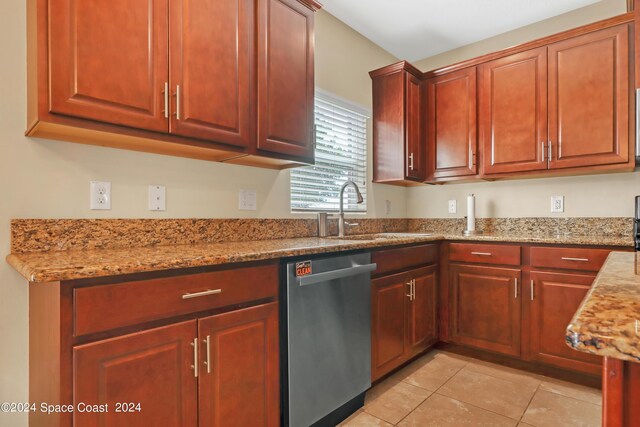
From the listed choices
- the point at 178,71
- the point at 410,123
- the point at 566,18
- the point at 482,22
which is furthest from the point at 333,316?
the point at 566,18

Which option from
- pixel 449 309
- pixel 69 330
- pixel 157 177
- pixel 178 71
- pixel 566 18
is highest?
pixel 566 18

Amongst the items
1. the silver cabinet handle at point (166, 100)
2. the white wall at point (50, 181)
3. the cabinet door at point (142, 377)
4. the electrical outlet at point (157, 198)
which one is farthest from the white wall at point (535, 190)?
the cabinet door at point (142, 377)

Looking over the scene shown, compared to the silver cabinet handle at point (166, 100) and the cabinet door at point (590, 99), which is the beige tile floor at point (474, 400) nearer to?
the cabinet door at point (590, 99)

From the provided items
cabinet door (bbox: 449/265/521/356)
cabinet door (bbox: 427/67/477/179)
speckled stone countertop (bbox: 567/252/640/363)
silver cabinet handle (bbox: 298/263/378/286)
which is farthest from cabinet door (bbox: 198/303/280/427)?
cabinet door (bbox: 427/67/477/179)

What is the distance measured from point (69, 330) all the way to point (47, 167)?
2.56ft

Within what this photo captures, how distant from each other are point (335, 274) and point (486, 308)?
1.42 metres

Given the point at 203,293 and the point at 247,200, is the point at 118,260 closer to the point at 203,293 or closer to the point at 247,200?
the point at 203,293

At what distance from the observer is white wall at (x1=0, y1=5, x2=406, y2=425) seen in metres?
1.31

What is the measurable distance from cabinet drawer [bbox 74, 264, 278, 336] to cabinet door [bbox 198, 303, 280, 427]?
2.7 inches

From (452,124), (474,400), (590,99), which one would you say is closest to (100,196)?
(474,400)

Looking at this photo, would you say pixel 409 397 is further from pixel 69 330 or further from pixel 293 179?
pixel 69 330

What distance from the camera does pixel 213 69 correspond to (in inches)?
62.6

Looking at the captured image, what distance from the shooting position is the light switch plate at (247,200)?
2055mm

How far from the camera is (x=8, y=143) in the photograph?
4.33ft
